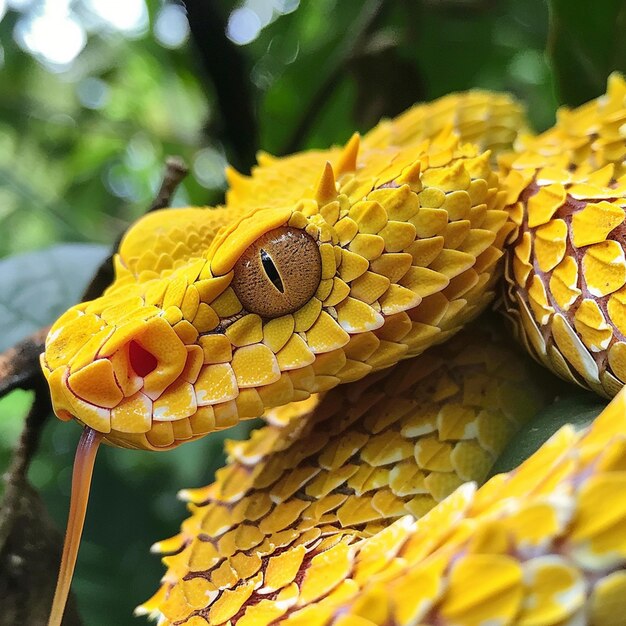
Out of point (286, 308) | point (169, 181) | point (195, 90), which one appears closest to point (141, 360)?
point (286, 308)

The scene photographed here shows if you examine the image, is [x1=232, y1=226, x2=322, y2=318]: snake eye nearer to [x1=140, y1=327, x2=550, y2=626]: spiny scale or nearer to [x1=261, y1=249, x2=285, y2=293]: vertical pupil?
[x1=261, y1=249, x2=285, y2=293]: vertical pupil

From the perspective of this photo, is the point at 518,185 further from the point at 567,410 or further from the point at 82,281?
the point at 82,281

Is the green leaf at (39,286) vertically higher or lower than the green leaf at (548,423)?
higher

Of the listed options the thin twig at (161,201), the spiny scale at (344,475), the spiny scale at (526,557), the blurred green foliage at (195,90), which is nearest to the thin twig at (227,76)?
the blurred green foliage at (195,90)

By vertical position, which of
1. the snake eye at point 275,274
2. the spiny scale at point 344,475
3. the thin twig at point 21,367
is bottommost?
the spiny scale at point 344,475

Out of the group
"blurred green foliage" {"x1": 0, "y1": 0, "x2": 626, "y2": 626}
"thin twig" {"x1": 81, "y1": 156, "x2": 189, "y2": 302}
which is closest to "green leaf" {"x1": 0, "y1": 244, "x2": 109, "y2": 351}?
"blurred green foliage" {"x1": 0, "y1": 0, "x2": 626, "y2": 626}

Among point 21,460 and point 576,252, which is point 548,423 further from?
point 21,460

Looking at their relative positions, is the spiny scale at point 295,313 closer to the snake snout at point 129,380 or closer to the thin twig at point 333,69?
the snake snout at point 129,380
